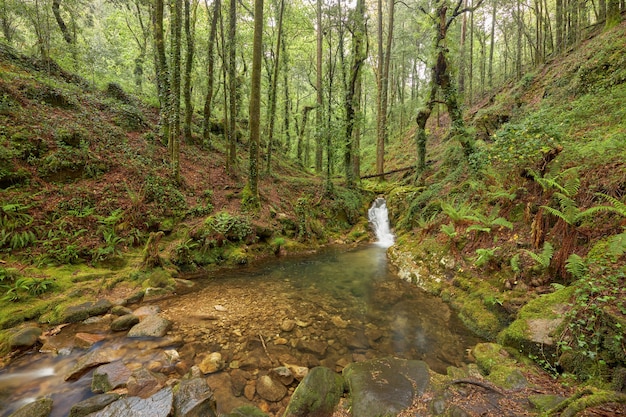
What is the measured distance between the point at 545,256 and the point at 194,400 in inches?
216

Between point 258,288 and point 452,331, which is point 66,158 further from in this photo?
point 452,331

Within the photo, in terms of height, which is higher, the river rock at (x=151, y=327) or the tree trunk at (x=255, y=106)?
the tree trunk at (x=255, y=106)

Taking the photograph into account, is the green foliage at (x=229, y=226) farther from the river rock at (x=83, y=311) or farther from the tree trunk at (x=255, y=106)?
the river rock at (x=83, y=311)

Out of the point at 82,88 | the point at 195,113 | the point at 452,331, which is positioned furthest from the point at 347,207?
the point at 82,88

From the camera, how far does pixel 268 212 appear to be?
10773 mm

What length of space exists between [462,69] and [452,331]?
64.9ft

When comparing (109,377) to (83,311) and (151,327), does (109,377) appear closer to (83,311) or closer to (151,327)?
(151,327)

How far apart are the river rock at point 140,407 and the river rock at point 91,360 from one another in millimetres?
1135

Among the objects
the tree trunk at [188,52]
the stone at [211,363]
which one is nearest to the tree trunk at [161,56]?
the tree trunk at [188,52]

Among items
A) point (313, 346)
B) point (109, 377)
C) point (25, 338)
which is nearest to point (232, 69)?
point (25, 338)

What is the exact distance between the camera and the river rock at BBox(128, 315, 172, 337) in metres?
4.40

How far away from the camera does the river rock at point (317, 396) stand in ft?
9.53

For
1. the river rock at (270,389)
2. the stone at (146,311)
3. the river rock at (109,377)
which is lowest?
the river rock at (270,389)

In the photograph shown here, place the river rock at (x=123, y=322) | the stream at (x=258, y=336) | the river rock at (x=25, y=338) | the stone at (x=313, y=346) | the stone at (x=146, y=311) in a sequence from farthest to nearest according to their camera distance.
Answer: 1. the stone at (x=146, y=311)
2. the river rock at (x=123, y=322)
3. the stone at (x=313, y=346)
4. the river rock at (x=25, y=338)
5. the stream at (x=258, y=336)
